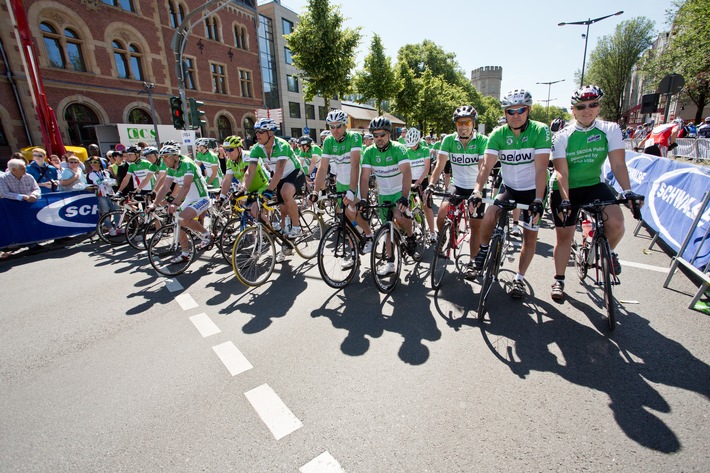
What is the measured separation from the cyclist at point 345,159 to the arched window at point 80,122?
2262 cm

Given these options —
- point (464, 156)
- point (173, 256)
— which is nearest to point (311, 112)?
point (173, 256)

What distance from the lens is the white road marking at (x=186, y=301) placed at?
455 centimetres

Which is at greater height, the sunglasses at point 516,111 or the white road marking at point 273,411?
the sunglasses at point 516,111

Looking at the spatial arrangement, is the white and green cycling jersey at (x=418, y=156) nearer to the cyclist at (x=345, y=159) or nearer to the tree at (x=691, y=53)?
the cyclist at (x=345, y=159)

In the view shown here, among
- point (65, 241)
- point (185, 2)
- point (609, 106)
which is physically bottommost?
point (65, 241)

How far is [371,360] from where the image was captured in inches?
125

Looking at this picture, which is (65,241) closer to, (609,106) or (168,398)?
(168,398)

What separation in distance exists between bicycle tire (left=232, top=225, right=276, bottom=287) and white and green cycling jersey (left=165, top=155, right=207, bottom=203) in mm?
1617

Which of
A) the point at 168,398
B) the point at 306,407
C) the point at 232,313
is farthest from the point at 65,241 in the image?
the point at 306,407

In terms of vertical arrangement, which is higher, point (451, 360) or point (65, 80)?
point (65, 80)

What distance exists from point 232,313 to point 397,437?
280 cm

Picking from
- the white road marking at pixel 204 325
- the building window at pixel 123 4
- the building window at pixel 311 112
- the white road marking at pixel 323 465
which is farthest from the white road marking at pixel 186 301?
the building window at pixel 311 112

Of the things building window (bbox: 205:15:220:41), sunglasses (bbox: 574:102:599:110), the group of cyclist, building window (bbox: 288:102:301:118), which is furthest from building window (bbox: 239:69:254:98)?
→ sunglasses (bbox: 574:102:599:110)

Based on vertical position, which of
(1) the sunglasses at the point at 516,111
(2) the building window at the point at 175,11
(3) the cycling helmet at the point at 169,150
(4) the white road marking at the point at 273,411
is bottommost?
(4) the white road marking at the point at 273,411
